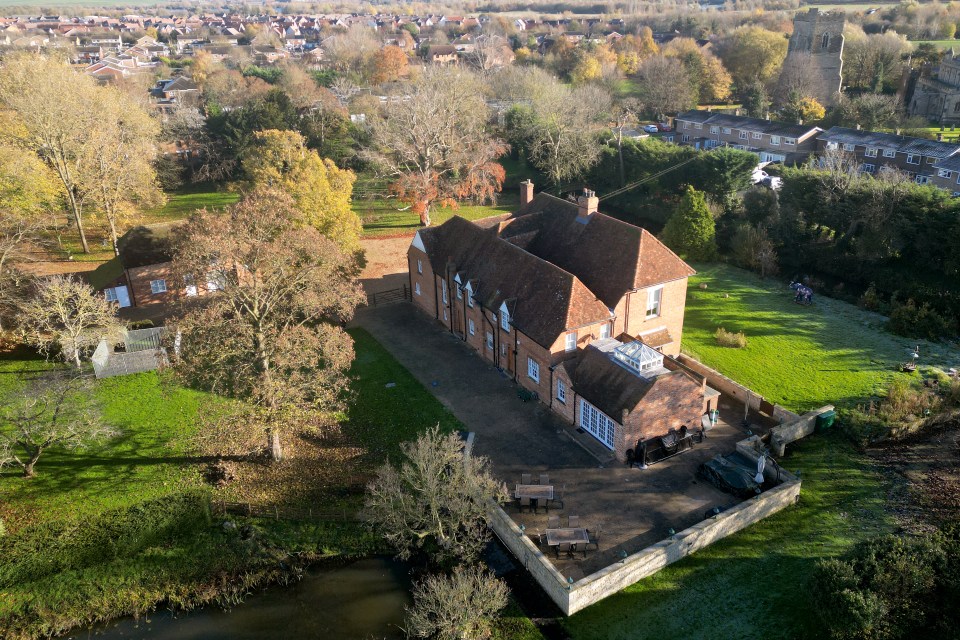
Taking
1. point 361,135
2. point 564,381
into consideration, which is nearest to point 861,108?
point 361,135

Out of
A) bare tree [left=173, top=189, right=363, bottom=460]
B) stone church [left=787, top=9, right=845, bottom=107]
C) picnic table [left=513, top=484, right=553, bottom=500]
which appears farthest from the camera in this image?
stone church [left=787, top=9, right=845, bottom=107]

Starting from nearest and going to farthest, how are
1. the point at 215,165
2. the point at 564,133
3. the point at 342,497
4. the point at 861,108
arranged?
the point at 342,497, the point at 564,133, the point at 215,165, the point at 861,108

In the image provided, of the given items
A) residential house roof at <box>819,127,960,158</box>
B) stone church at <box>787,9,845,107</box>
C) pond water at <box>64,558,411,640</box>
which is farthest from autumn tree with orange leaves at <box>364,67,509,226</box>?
stone church at <box>787,9,845,107</box>

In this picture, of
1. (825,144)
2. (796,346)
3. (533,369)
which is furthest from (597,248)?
(825,144)

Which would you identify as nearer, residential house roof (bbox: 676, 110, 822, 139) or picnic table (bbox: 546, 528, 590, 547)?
picnic table (bbox: 546, 528, 590, 547)

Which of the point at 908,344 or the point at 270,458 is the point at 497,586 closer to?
the point at 270,458

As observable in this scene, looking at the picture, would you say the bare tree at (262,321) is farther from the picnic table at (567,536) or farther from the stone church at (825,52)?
the stone church at (825,52)

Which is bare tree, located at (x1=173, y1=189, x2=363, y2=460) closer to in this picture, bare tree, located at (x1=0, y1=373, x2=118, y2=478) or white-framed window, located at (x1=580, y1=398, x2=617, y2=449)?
bare tree, located at (x1=0, y1=373, x2=118, y2=478)
